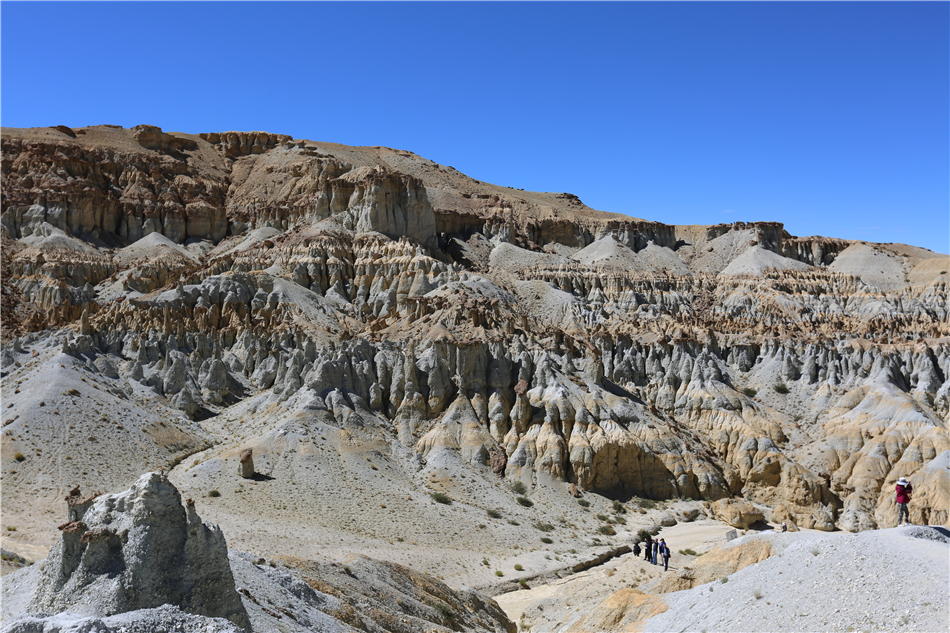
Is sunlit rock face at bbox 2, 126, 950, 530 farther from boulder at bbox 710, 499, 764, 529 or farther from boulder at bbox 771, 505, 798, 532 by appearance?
boulder at bbox 710, 499, 764, 529

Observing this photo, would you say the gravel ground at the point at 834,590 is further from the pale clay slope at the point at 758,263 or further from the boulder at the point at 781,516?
the pale clay slope at the point at 758,263

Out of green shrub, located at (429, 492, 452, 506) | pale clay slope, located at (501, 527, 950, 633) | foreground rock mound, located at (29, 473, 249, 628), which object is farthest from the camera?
green shrub, located at (429, 492, 452, 506)

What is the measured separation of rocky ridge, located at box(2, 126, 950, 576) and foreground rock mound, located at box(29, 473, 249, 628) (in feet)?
86.5

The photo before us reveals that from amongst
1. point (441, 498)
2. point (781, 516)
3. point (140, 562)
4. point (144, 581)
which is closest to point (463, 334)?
point (441, 498)

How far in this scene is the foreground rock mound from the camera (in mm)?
16125

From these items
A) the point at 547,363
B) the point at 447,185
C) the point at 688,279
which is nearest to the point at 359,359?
the point at 547,363

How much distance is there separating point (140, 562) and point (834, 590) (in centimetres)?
1584

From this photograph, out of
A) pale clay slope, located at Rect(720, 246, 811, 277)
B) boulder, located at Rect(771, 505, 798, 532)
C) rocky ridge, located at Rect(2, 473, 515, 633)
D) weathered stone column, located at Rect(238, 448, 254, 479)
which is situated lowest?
boulder, located at Rect(771, 505, 798, 532)

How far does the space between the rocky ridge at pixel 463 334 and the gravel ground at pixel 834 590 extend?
94.0 feet

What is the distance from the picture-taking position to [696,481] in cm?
5512

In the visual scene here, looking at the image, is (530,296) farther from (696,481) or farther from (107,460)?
(107,460)

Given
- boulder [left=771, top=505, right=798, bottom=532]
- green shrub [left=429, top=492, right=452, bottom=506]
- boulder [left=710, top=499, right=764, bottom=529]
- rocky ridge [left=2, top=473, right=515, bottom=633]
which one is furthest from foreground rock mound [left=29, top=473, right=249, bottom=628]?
boulder [left=771, top=505, right=798, bottom=532]

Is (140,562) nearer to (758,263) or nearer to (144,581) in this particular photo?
(144,581)

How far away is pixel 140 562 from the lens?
53.9 feet
